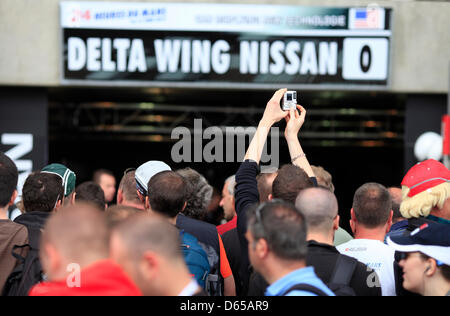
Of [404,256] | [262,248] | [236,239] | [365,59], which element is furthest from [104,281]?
[365,59]

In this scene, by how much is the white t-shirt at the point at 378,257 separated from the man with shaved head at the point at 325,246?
0.39 metres

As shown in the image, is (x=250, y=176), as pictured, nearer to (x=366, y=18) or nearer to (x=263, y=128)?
(x=263, y=128)

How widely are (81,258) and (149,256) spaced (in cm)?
26

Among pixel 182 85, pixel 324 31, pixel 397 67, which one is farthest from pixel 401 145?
pixel 182 85

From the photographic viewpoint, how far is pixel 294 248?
2338 millimetres

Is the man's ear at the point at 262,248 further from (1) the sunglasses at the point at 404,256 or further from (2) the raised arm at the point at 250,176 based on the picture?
(1) the sunglasses at the point at 404,256

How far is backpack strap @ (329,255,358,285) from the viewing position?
2.85 meters

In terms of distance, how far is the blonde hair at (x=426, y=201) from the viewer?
124 inches

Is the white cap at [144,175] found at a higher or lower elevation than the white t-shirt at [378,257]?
higher

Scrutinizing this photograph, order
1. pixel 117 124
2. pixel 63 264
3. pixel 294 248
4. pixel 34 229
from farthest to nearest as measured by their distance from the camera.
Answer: pixel 117 124 < pixel 34 229 < pixel 294 248 < pixel 63 264

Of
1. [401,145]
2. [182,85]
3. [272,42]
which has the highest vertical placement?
[272,42]

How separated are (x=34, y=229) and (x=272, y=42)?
22.4ft

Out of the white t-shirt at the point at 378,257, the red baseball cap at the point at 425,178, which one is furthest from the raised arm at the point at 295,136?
the red baseball cap at the point at 425,178

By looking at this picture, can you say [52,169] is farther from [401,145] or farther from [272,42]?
[401,145]
